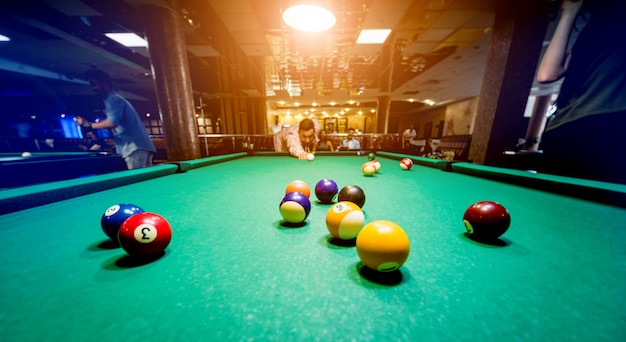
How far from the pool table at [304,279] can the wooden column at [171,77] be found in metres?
2.90

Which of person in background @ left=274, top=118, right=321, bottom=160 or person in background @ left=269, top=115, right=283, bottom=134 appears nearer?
person in background @ left=274, top=118, right=321, bottom=160

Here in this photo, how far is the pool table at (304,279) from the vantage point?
57 cm

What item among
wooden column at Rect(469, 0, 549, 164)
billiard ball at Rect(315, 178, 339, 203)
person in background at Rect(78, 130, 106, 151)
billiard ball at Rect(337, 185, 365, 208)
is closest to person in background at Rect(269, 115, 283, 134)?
person in background at Rect(78, 130, 106, 151)

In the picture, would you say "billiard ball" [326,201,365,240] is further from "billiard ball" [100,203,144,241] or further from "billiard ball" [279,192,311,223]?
"billiard ball" [100,203,144,241]

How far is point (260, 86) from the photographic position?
11453 millimetres

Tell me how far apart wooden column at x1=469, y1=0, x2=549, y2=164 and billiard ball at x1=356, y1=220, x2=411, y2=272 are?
430 centimetres

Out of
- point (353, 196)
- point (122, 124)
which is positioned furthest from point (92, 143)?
point (353, 196)

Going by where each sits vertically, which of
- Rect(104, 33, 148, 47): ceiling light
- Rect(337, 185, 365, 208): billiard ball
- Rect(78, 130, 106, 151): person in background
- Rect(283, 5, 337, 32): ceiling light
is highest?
Rect(104, 33, 148, 47): ceiling light

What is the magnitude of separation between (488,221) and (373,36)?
653cm

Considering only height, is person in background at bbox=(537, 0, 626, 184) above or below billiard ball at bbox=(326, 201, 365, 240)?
above

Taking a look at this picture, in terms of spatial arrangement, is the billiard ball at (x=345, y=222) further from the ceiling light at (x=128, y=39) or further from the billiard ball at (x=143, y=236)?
the ceiling light at (x=128, y=39)

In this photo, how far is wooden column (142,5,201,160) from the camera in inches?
157

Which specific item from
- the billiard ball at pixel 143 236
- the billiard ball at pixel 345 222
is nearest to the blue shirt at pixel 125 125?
the billiard ball at pixel 143 236

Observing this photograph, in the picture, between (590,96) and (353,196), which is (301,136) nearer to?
(353,196)
